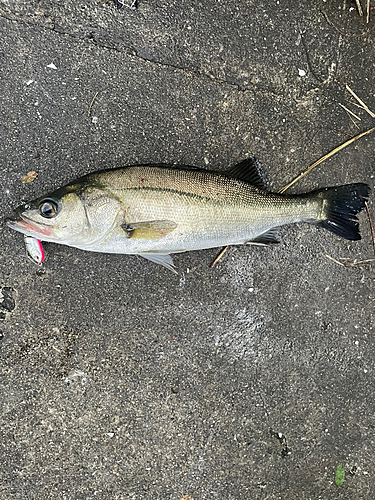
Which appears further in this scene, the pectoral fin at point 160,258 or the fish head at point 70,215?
the pectoral fin at point 160,258

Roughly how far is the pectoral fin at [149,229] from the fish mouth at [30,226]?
54 cm

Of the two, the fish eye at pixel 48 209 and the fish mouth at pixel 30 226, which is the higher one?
the fish eye at pixel 48 209

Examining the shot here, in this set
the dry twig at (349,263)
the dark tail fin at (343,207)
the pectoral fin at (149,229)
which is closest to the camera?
the pectoral fin at (149,229)

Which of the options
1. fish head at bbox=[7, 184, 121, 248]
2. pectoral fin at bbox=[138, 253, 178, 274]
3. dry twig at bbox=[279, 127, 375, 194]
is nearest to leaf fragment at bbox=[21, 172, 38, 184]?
fish head at bbox=[7, 184, 121, 248]

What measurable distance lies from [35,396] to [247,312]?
1.99 meters

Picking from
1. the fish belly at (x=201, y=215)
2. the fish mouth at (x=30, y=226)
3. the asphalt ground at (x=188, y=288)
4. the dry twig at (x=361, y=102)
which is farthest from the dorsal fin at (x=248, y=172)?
the fish mouth at (x=30, y=226)

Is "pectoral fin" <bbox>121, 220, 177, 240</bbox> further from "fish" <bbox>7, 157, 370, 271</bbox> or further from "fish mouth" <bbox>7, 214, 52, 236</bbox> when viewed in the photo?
"fish mouth" <bbox>7, 214, 52, 236</bbox>

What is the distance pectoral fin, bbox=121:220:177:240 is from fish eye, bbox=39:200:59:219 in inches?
19.0

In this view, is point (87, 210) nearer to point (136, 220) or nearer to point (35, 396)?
point (136, 220)

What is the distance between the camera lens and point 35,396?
2.99m

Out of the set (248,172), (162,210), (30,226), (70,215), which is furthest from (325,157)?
(30,226)

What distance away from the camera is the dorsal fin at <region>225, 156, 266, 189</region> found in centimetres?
286

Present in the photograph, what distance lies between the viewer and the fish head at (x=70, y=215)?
247 cm

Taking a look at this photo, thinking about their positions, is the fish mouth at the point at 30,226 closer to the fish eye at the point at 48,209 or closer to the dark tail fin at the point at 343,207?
the fish eye at the point at 48,209
